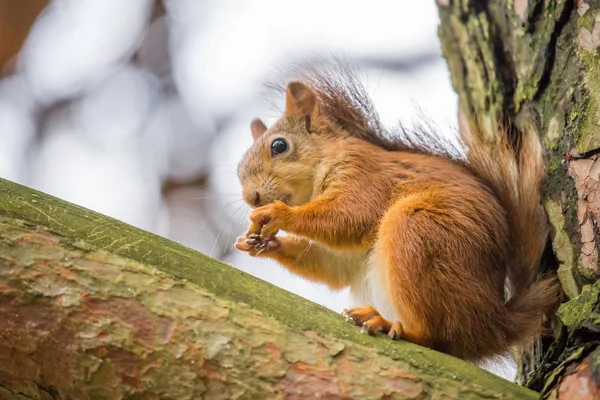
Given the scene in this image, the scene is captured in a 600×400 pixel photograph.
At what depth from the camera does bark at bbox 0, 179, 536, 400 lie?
123 cm

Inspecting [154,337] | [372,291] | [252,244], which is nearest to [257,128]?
[252,244]

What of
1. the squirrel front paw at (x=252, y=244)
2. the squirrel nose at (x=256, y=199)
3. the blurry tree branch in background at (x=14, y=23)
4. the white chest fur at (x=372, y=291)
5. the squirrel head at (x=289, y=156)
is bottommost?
the white chest fur at (x=372, y=291)

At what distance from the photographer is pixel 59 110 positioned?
408cm

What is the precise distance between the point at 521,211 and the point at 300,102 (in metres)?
0.97

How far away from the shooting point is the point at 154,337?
4.07 feet

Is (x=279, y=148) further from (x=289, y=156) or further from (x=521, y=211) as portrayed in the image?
(x=521, y=211)

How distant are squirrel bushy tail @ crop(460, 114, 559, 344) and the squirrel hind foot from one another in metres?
0.43

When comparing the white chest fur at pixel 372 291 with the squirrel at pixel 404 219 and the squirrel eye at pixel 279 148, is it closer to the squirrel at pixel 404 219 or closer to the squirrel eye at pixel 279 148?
the squirrel at pixel 404 219

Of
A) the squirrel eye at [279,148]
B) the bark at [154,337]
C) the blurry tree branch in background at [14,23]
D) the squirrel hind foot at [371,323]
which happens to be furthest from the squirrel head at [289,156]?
the blurry tree branch in background at [14,23]

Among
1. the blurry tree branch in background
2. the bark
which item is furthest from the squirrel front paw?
the blurry tree branch in background

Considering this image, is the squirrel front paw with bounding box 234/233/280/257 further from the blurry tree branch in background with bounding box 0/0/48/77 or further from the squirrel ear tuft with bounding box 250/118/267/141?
the blurry tree branch in background with bounding box 0/0/48/77

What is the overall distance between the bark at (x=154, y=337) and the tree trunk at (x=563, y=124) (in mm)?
203

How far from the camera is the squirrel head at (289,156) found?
2414 mm

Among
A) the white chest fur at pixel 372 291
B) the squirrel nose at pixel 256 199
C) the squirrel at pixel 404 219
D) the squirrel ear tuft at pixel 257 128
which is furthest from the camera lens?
the squirrel ear tuft at pixel 257 128
